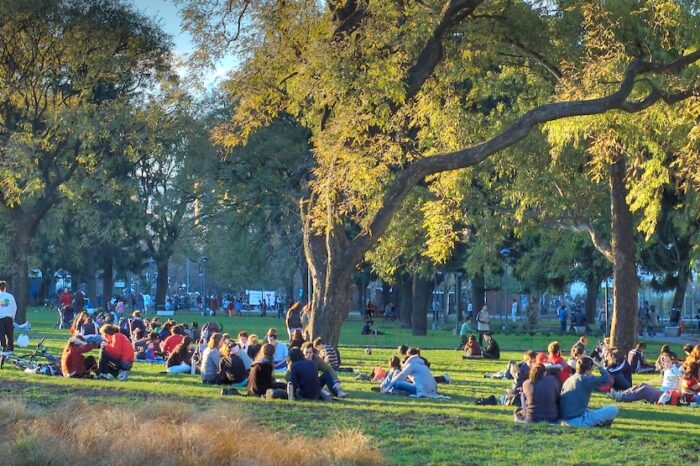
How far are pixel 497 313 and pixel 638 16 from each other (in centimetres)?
7745

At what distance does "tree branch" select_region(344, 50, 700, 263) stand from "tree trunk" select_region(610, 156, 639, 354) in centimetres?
788

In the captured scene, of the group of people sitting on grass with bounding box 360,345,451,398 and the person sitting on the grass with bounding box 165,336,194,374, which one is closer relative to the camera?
the group of people sitting on grass with bounding box 360,345,451,398

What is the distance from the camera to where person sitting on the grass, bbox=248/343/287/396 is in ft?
63.1

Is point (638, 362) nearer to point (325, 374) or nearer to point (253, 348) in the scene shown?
point (253, 348)

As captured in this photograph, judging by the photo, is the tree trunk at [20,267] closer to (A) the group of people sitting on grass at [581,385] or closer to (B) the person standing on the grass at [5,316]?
(B) the person standing on the grass at [5,316]

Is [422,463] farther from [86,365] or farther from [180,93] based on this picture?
[180,93]

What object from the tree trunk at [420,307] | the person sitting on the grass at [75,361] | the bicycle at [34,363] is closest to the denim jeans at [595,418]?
the person sitting on the grass at [75,361]

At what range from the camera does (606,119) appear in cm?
2067

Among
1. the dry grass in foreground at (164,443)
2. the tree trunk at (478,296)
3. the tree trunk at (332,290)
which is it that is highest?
the tree trunk at (478,296)

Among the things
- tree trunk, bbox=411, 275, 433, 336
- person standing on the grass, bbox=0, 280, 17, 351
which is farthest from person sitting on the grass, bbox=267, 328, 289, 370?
tree trunk, bbox=411, 275, 433, 336

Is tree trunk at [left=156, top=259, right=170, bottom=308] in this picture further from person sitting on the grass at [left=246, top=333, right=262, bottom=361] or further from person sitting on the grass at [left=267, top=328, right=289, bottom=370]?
person sitting on the grass at [left=246, top=333, right=262, bottom=361]

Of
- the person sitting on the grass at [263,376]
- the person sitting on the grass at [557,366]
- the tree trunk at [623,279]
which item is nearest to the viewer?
the person sitting on the grass at [557,366]

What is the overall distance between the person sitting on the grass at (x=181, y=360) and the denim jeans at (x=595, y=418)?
10108 mm

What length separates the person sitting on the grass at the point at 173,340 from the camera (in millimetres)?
27312
